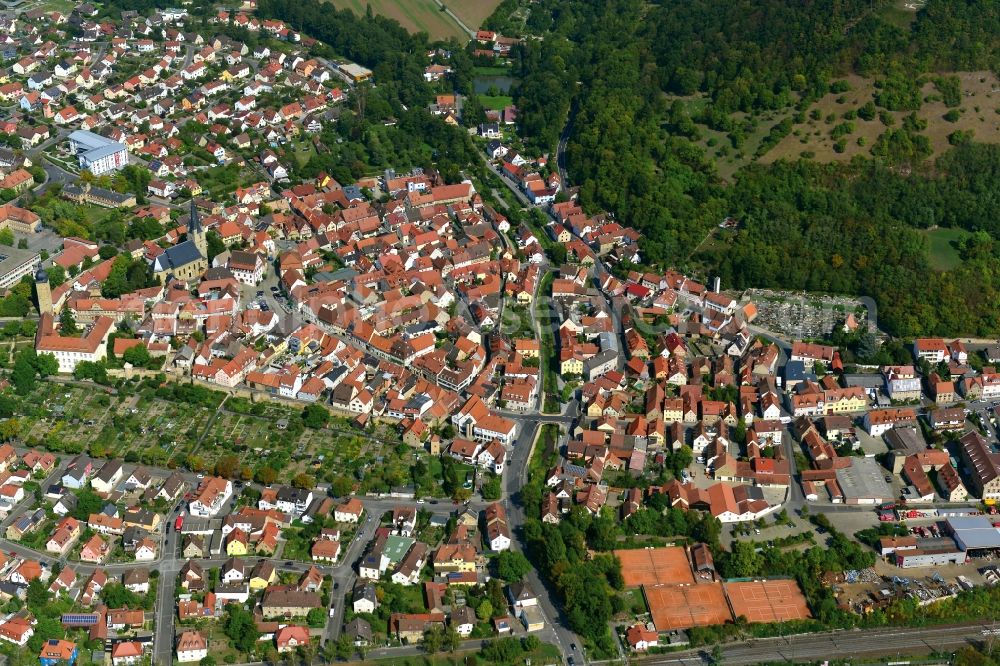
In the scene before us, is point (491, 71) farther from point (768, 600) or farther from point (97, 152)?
point (768, 600)

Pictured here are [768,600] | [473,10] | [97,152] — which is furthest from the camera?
[473,10]

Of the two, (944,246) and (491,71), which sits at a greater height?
(944,246)

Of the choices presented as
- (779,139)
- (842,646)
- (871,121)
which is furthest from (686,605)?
(871,121)

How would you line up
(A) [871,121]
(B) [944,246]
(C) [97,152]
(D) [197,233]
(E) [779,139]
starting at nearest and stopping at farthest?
(D) [197,233] → (B) [944,246] → (C) [97,152] → (A) [871,121] → (E) [779,139]

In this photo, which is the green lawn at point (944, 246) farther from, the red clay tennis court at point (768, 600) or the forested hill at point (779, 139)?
the red clay tennis court at point (768, 600)

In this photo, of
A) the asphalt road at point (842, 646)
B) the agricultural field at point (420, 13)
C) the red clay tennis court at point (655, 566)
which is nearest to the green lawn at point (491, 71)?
the agricultural field at point (420, 13)

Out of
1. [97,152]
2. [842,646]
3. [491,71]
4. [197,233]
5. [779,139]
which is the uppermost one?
[779,139]

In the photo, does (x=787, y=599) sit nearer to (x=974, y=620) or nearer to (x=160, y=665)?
(x=974, y=620)
